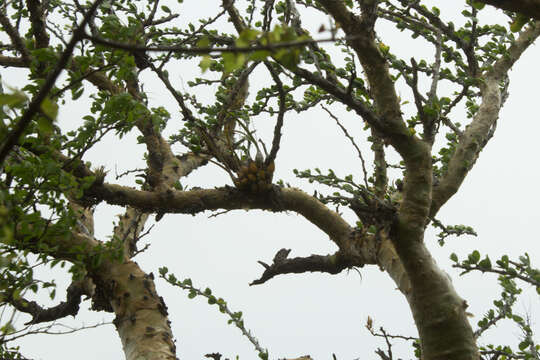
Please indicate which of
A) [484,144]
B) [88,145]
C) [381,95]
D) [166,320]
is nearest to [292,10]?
[381,95]

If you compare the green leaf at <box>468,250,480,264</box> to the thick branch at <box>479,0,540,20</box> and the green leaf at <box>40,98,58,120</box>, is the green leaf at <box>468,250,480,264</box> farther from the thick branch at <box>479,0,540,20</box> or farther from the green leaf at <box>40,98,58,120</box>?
the green leaf at <box>40,98,58,120</box>

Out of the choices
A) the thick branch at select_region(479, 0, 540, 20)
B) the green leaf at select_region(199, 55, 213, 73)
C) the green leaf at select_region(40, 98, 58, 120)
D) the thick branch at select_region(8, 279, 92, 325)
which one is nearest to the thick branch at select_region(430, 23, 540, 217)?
the thick branch at select_region(479, 0, 540, 20)

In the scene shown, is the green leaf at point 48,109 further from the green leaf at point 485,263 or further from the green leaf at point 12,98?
the green leaf at point 485,263

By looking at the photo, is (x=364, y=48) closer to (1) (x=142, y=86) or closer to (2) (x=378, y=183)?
(2) (x=378, y=183)

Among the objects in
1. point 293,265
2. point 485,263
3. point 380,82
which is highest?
point 380,82

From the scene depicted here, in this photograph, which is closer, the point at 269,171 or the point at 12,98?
the point at 12,98

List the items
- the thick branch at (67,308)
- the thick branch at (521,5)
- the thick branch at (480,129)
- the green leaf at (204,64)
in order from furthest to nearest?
the thick branch at (67,308) < the thick branch at (480,129) < the thick branch at (521,5) < the green leaf at (204,64)

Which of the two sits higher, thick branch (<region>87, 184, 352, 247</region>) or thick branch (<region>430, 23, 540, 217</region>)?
thick branch (<region>430, 23, 540, 217</region>)

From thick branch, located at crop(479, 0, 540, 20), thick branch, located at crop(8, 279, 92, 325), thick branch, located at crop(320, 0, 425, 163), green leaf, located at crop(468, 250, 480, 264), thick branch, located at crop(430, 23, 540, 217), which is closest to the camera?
thick branch, located at crop(479, 0, 540, 20)

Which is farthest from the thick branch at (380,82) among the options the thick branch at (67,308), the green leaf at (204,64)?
the thick branch at (67,308)

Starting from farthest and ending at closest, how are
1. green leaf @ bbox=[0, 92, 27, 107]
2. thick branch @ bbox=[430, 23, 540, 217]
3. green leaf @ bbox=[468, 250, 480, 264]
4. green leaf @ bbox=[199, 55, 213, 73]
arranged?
thick branch @ bbox=[430, 23, 540, 217]
green leaf @ bbox=[468, 250, 480, 264]
green leaf @ bbox=[199, 55, 213, 73]
green leaf @ bbox=[0, 92, 27, 107]

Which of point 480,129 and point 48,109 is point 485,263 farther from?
point 48,109

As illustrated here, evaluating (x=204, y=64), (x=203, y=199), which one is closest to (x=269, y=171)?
(x=203, y=199)

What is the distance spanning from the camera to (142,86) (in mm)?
5051
